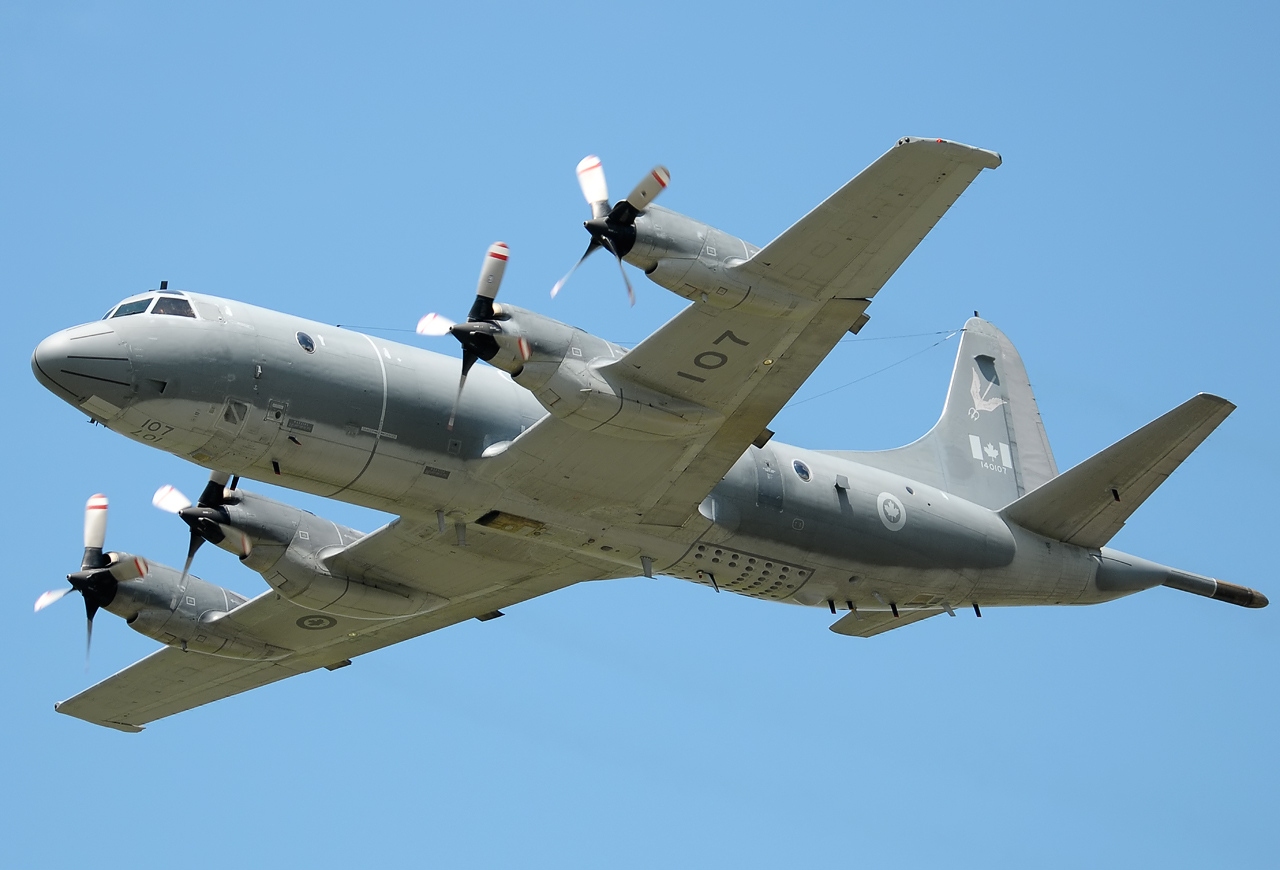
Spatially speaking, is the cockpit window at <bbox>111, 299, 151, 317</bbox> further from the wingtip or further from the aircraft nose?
the wingtip

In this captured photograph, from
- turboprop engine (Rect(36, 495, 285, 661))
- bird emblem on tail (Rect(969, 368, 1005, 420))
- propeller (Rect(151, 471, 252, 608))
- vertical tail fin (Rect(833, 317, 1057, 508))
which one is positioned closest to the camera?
propeller (Rect(151, 471, 252, 608))

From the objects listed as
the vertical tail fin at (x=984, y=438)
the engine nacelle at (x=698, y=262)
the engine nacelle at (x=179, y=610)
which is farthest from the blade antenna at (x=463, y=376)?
the vertical tail fin at (x=984, y=438)

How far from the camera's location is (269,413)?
2069 centimetres

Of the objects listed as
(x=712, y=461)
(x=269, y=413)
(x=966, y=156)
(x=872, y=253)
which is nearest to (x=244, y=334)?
(x=269, y=413)

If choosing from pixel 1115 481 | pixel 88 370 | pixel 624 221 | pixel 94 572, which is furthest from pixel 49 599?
pixel 1115 481

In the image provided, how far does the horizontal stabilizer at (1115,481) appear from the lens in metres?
25.3

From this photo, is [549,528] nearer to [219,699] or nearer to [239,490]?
[239,490]

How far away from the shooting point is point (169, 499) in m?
24.7

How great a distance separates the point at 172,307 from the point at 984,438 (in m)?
16.3

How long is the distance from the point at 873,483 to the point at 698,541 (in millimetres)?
3668

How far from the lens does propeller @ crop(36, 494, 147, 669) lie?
25.8 metres

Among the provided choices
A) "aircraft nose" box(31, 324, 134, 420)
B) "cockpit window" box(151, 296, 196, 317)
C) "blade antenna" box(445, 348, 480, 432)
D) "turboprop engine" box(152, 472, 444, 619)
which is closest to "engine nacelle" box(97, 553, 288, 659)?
"turboprop engine" box(152, 472, 444, 619)

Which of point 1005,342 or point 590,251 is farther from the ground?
point 1005,342

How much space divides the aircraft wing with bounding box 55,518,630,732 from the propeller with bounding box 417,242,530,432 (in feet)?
10.3
